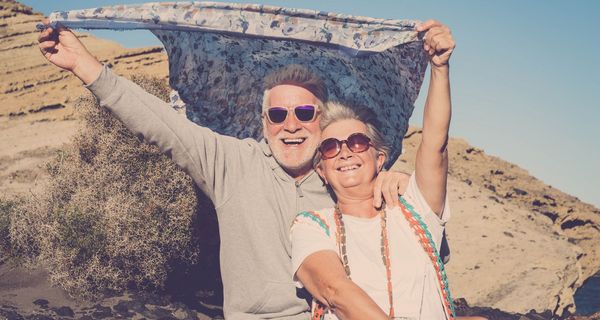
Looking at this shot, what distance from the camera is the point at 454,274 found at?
37.1 ft

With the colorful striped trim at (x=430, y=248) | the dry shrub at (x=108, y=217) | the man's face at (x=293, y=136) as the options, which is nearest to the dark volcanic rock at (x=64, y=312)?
the dry shrub at (x=108, y=217)

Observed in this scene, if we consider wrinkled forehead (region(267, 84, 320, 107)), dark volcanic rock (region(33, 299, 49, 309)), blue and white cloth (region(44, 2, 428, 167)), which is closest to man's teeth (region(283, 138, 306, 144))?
wrinkled forehead (region(267, 84, 320, 107))

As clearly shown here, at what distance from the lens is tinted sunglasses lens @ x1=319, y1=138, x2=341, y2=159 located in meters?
2.82

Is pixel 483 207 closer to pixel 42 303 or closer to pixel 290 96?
pixel 42 303

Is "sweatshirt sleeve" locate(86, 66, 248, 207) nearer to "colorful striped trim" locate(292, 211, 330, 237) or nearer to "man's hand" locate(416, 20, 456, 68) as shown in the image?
"colorful striped trim" locate(292, 211, 330, 237)

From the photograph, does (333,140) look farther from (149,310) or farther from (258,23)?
(149,310)

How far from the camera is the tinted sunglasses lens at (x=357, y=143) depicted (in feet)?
9.22

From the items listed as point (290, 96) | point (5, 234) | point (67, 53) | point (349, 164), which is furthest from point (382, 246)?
point (5, 234)

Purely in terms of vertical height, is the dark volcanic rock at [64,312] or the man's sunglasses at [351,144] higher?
the man's sunglasses at [351,144]

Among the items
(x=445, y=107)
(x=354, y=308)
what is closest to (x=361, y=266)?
(x=354, y=308)

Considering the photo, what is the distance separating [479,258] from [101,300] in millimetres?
8863

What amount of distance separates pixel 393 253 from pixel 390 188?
1.21ft

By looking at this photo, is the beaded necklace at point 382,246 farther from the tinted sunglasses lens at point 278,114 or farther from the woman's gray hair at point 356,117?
the tinted sunglasses lens at point 278,114

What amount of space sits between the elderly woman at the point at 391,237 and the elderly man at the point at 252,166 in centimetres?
15
